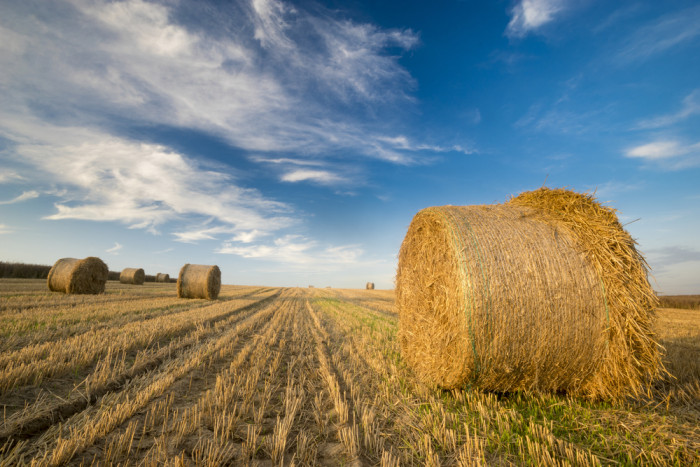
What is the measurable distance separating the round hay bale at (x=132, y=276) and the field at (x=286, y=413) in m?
25.3

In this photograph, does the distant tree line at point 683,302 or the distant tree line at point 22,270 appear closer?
the distant tree line at point 683,302

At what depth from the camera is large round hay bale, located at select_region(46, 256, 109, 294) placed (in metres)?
14.2

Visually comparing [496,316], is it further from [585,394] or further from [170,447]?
[170,447]

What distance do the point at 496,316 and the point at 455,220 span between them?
139 cm

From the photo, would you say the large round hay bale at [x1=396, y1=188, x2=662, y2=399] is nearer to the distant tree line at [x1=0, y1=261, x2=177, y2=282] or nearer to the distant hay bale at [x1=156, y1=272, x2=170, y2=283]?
the distant tree line at [x1=0, y1=261, x2=177, y2=282]

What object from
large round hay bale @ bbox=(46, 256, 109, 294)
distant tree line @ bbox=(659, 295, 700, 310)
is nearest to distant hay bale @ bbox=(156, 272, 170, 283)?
large round hay bale @ bbox=(46, 256, 109, 294)

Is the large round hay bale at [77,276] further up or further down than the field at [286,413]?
further up

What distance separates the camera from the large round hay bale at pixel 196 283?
15.7 m

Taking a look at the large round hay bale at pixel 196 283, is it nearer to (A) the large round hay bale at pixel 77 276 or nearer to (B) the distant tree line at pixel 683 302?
(A) the large round hay bale at pixel 77 276

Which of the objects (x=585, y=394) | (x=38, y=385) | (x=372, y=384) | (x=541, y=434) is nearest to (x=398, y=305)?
(x=372, y=384)

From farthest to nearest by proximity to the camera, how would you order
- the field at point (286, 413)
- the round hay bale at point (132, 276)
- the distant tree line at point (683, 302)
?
the round hay bale at point (132, 276)
the distant tree line at point (683, 302)
the field at point (286, 413)

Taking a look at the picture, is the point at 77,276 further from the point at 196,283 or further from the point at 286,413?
the point at 286,413

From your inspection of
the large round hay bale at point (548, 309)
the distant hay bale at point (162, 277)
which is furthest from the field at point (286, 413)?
the distant hay bale at point (162, 277)

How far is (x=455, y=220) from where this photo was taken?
4.36 metres
